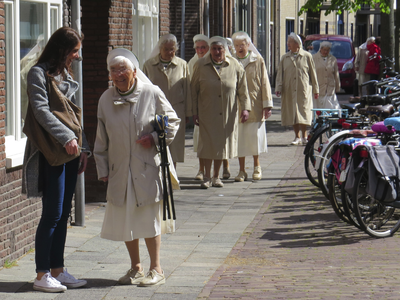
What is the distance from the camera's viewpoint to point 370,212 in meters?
7.36

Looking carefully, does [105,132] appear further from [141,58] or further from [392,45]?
[392,45]

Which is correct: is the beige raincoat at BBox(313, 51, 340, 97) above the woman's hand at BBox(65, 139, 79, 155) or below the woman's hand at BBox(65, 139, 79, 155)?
above

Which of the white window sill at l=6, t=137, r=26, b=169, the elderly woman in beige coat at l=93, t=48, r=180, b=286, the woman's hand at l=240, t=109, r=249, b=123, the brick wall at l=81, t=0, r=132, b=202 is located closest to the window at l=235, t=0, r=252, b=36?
the woman's hand at l=240, t=109, r=249, b=123

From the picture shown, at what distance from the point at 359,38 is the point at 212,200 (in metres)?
49.1

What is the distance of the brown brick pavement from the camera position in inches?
216

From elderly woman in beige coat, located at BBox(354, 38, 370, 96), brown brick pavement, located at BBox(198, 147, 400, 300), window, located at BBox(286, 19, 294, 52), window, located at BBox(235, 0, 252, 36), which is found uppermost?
window, located at BBox(286, 19, 294, 52)

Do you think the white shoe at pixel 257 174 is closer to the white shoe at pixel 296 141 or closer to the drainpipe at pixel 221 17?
the white shoe at pixel 296 141

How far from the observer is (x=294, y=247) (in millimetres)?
6934

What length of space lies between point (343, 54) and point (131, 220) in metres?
25.8

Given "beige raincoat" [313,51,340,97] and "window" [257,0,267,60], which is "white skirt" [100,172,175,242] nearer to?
"beige raincoat" [313,51,340,97]

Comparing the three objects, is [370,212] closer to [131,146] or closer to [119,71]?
[131,146]

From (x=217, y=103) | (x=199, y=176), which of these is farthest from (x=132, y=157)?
(x=199, y=176)

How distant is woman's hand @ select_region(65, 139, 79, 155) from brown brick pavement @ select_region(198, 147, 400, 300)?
1.33 m

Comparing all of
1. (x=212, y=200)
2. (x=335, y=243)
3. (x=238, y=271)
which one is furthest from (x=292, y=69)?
(x=238, y=271)
